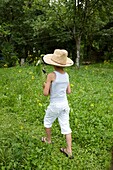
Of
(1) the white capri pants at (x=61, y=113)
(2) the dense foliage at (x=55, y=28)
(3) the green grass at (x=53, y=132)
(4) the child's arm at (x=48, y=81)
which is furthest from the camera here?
(2) the dense foliage at (x=55, y=28)

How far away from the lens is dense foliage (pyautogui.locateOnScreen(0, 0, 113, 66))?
15.1 meters

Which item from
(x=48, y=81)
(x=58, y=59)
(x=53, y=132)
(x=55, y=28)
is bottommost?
(x=53, y=132)

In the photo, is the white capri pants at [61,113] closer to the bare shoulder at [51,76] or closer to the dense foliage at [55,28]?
the bare shoulder at [51,76]

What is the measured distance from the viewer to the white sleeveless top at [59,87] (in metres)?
4.02

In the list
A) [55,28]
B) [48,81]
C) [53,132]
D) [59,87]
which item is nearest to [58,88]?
Answer: [59,87]

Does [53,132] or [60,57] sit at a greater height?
[60,57]

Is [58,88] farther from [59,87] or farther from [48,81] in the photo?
[48,81]

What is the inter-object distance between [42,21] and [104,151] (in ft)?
46.1

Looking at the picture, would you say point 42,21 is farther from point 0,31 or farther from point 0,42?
point 0,31

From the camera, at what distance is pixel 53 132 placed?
4.98m

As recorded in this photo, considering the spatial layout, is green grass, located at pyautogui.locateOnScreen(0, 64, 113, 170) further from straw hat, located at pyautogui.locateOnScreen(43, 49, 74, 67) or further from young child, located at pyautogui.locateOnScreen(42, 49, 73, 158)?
straw hat, located at pyautogui.locateOnScreen(43, 49, 74, 67)

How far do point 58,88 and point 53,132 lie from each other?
1.16 m

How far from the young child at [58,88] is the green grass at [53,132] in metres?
0.27

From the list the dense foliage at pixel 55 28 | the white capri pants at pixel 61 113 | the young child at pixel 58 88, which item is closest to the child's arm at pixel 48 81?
the young child at pixel 58 88
